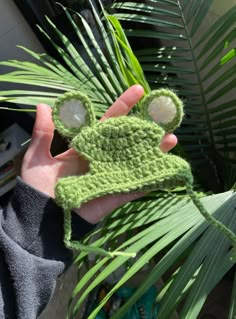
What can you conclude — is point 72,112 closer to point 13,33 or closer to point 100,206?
point 100,206

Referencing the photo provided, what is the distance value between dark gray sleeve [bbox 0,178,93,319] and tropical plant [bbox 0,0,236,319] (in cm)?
7

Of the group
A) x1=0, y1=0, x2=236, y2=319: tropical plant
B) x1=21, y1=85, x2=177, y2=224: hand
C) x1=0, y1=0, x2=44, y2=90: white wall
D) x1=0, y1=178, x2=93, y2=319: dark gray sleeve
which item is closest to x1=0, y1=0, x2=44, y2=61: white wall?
x1=0, y1=0, x2=44, y2=90: white wall

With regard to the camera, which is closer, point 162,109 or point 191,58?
point 162,109

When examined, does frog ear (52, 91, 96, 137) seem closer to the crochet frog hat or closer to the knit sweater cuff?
the crochet frog hat

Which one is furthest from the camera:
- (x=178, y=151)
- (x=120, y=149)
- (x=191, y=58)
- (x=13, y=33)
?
(x=13, y=33)

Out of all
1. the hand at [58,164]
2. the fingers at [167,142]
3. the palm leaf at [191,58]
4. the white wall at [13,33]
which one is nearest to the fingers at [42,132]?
the hand at [58,164]

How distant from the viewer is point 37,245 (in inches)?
27.5

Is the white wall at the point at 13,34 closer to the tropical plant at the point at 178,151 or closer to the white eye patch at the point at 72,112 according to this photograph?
the tropical plant at the point at 178,151

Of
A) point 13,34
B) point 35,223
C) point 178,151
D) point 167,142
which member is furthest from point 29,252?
point 13,34

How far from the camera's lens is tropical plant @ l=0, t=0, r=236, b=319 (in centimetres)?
70

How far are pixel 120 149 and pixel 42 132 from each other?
0.52 feet

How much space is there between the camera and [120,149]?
2.28 feet

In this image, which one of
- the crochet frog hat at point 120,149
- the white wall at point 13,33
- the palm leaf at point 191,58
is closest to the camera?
the crochet frog hat at point 120,149

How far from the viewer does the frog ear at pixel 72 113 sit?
0.70m
